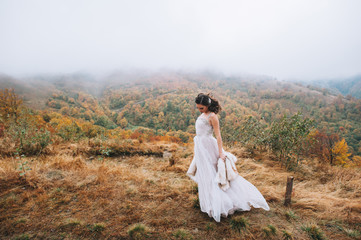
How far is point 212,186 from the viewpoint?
9.93 ft

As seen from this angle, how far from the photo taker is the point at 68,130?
8508 millimetres

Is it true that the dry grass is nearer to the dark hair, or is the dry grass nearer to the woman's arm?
the woman's arm

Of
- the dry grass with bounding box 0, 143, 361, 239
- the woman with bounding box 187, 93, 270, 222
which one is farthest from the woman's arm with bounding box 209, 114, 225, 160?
the dry grass with bounding box 0, 143, 361, 239

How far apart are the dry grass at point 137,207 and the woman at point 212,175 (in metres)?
0.24

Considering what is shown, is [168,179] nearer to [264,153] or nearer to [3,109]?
[264,153]

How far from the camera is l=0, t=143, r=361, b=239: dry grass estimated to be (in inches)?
107

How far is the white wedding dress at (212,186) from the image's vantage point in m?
2.99

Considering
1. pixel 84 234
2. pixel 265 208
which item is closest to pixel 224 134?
pixel 265 208

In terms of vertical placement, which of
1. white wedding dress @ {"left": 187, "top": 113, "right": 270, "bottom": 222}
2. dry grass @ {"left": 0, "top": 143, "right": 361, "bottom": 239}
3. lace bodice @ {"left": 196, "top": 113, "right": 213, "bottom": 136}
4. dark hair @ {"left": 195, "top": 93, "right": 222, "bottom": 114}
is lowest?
dry grass @ {"left": 0, "top": 143, "right": 361, "bottom": 239}

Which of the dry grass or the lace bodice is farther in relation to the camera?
the lace bodice

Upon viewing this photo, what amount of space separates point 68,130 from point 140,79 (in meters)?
152

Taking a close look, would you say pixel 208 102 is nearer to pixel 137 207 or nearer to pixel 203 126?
pixel 203 126

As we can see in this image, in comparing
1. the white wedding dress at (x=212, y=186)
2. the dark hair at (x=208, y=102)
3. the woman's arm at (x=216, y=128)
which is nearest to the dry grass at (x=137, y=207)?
the white wedding dress at (x=212, y=186)

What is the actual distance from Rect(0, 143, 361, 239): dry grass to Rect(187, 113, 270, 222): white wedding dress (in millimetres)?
223
